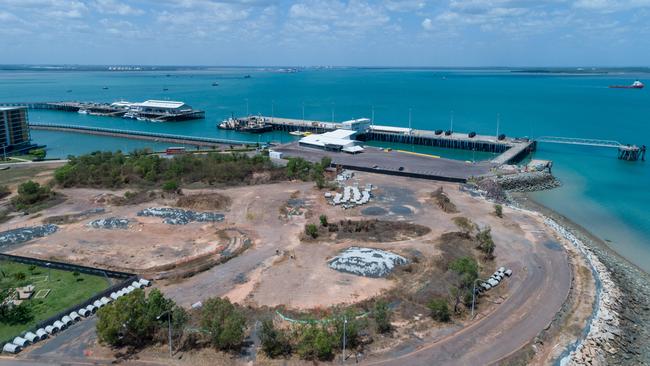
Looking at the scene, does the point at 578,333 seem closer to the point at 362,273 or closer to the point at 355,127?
the point at 362,273

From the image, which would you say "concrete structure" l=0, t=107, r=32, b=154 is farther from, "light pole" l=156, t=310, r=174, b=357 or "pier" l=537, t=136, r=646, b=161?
"pier" l=537, t=136, r=646, b=161

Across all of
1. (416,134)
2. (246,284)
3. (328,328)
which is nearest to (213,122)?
(416,134)

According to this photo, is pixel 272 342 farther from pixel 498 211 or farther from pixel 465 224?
pixel 498 211

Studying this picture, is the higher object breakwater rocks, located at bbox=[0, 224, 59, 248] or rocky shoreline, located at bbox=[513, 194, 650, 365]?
breakwater rocks, located at bbox=[0, 224, 59, 248]

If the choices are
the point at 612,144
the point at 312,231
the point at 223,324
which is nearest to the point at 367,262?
the point at 312,231

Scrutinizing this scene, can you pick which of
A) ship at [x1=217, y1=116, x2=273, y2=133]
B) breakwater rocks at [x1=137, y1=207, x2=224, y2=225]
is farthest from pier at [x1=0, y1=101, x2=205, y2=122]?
breakwater rocks at [x1=137, y1=207, x2=224, y2=225]

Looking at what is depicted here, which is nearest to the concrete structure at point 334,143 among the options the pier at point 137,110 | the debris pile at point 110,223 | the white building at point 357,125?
the white building at point 357,125
